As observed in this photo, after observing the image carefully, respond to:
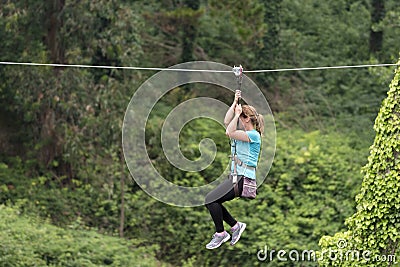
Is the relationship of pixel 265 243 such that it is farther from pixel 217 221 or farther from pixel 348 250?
pixel 217 221

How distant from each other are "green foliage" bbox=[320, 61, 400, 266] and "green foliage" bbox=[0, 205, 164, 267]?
4145 millimetres

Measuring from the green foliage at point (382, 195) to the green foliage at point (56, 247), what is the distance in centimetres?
415

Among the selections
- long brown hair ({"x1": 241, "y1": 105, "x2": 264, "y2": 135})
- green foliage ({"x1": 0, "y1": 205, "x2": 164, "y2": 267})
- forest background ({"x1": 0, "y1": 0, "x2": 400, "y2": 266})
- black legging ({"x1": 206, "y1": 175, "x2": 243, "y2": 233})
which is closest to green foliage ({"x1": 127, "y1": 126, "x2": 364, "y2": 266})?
forest background ({"x1": 0, "y1": 0, "x2": 400, "y2": 266})

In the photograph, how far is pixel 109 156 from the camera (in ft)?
41.4

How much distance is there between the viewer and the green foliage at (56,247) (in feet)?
34.6

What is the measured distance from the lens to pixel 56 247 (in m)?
Result: 10.9

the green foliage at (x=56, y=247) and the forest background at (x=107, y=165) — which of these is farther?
the forest background at (x=107, y=165)

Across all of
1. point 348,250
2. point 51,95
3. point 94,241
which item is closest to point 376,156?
point 348,250

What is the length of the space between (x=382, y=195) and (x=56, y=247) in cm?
515

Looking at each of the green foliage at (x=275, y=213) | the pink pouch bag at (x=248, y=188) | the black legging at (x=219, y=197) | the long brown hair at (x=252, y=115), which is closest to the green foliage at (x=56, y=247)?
the green foliage at (x=275, y=213)

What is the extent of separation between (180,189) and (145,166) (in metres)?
0.65

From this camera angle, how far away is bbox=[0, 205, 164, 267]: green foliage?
10561 mm

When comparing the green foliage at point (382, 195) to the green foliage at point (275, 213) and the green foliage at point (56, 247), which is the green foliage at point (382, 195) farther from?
the green foliage at point (56, 247)

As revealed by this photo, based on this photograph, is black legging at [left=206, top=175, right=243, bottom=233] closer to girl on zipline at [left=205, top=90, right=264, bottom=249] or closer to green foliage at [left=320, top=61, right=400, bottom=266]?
girl on zipline at [left=205, top=90, right=264, bottom=249]
